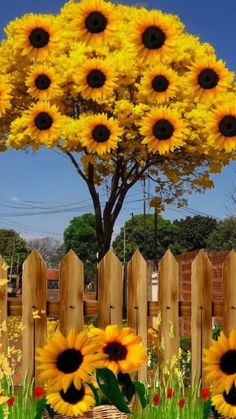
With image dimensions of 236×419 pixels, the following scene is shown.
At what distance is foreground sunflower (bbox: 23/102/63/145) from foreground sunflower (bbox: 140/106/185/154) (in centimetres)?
69

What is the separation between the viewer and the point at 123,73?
1952 centimetres

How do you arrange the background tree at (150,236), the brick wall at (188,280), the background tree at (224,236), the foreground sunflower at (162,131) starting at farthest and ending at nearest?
the background tree at (150,236)
the background tree at (224,236)
the brick wall at (188,280)
the foreground sunflower at (162,131)

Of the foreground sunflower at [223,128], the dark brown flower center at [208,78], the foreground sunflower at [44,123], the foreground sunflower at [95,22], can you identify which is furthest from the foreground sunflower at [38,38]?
the foreground sunflower at [223,128]

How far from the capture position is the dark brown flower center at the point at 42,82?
585 cm

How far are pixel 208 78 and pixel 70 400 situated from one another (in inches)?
144

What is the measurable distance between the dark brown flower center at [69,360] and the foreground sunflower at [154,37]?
Result: 128 inches

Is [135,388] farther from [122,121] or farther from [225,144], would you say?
[122,121]

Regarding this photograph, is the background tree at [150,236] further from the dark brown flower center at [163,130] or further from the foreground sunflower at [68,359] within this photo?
the foreground sunflower at [68,359]

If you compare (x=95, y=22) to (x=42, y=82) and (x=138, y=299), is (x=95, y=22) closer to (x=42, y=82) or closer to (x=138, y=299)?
(x=42, y=82)

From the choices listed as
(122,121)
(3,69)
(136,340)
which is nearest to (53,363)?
(136,340)

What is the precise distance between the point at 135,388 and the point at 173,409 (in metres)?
1.69

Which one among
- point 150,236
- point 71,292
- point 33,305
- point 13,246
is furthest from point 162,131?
point 13,246

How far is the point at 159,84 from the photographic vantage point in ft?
19.1

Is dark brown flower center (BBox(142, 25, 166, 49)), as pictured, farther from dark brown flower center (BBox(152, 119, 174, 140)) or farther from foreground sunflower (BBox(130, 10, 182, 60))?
dark brown flower center (BBox(152, 119, 174, 140))
